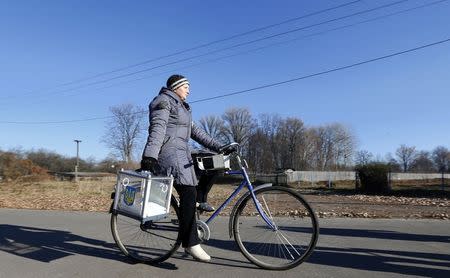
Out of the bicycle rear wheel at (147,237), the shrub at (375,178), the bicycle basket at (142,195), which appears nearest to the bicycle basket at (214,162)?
the bicycle basket at (142,195)

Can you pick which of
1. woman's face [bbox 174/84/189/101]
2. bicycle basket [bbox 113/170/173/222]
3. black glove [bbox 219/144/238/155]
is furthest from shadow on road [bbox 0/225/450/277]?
woman's face [bbox 174/84/189/101]

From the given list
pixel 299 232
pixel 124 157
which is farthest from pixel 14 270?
pixel 124 157

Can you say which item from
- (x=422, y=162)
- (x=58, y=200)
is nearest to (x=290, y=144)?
(x=422, y=162)

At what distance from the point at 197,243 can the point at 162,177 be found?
80 centimetres

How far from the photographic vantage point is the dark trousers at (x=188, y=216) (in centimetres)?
478

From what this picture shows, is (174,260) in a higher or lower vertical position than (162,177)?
lower

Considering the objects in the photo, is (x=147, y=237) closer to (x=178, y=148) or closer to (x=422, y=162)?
(x=178, y=148)

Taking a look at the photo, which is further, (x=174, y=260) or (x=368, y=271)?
(x=174, y=260)

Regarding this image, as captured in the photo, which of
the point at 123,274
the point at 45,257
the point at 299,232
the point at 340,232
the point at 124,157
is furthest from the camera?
the point at 124,157

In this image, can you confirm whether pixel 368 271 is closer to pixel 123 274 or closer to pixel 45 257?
pixel 123 274

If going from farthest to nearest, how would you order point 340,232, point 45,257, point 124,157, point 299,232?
point 124,157 < point 340,232 < point 45,257 < point 299,232

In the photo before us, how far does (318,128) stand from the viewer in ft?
394

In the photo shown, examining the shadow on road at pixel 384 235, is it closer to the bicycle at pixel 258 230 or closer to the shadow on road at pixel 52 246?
A: the bicycle at pixel 258 230

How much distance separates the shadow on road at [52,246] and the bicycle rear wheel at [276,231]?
0.85m
